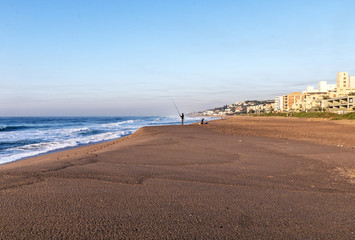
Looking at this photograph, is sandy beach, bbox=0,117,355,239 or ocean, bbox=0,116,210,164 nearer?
sandy beach, bbox=0,117,355,239

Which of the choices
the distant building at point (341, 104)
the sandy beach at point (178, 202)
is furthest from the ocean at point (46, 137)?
the distant building at point (341, 104)

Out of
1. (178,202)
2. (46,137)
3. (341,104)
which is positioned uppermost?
(341,104)

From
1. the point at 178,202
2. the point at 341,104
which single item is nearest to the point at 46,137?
the point at 178,202

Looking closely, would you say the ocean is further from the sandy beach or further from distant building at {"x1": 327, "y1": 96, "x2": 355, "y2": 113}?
distant building at {"x1": 327, "y1": 96, "x2": 355, "y2": 113}

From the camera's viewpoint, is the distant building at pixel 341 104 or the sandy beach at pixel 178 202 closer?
the sandy beach at pixel 178 202

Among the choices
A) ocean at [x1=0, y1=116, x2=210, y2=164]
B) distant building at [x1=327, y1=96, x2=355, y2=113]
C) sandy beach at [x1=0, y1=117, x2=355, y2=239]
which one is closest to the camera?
sandy beach at [x1=0, y1=117, x2=355, y2=239]

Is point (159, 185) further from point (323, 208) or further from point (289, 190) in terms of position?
point (323, 208)

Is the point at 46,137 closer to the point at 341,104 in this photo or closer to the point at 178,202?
the point at 178,202

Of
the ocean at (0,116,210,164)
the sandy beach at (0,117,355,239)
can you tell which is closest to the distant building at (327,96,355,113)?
the ocean at (0,116,210,164)

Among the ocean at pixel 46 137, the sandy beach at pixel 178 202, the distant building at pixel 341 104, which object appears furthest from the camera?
the distant building at pixel 341 104

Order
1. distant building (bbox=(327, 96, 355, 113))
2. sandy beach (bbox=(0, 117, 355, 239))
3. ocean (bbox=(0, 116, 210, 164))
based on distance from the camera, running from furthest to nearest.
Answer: distant building (bbox=(327, 96, 355, 113))
ocean (bbox=(0, 116, 210, 164))
sandy beach (bbox=(0, 117, 355, 239))

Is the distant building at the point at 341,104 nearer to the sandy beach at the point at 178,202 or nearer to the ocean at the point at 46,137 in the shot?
the ocean at the point at 46,137

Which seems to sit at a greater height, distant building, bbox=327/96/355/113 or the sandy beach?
distant building, bbox=327/96/355/113

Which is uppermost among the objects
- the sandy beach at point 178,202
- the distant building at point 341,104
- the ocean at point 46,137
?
the distant building at point 341,104
